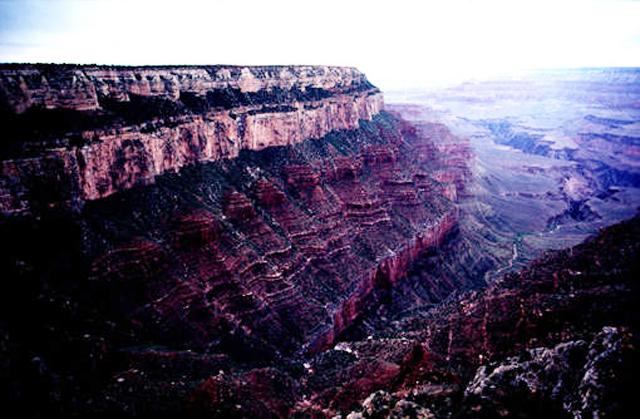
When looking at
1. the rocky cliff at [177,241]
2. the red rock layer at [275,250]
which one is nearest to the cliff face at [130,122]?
the rocky cliff at [177,241]

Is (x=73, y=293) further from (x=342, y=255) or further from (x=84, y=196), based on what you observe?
(x=342, y=255)

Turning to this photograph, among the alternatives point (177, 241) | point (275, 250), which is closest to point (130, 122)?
point (177, 241)

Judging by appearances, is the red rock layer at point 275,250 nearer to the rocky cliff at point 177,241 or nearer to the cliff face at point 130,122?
the rocky cliff at point 177,241

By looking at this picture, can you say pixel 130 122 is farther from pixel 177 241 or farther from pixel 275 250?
pixel 275 250

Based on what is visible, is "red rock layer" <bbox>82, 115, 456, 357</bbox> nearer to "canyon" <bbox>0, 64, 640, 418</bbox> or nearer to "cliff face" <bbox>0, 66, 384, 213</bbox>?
"canyon" <bbox>0, 64, 640, 418</bbox>

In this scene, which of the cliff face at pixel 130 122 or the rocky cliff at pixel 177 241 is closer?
the rocky cliff at pixel 177 241

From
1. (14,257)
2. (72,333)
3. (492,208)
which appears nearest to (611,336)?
(72,333)
